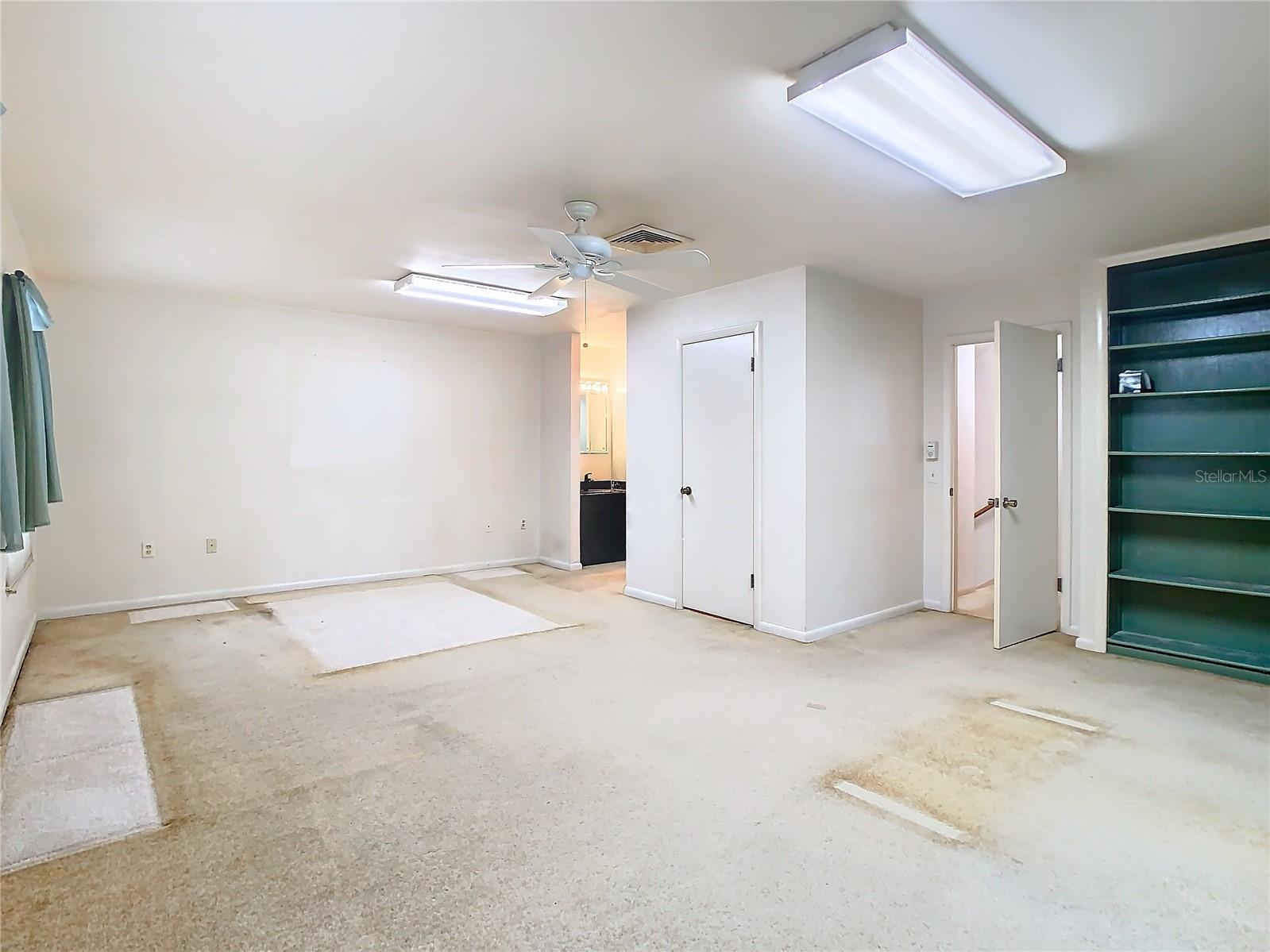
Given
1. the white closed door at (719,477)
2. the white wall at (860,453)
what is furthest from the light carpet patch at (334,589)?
the white wall at (860,453)

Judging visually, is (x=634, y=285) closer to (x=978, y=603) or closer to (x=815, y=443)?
(x=815, y=443)

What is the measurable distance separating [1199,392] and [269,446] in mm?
6514

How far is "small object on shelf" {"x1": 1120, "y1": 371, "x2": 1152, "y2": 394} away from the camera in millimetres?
4098

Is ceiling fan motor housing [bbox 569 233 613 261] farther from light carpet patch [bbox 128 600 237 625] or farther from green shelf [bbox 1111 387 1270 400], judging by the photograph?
light carpet patch [bbox 128 600 237 625]

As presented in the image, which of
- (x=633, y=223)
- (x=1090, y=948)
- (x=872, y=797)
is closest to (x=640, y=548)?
(x=633, y=223)

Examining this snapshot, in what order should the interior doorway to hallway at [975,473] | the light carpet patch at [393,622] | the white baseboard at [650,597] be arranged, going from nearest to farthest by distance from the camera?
the light carpet patch at [393,622]
the white baseboard at [650,597]
the interior doorway to hallway at [975,473]

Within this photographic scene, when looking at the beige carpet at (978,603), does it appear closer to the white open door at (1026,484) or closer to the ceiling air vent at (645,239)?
the white open door at (1026,484)

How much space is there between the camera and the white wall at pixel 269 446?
4.89 meters

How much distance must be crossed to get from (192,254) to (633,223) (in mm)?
2772

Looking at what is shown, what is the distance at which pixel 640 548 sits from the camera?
5500 mm

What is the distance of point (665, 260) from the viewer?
3.20 m

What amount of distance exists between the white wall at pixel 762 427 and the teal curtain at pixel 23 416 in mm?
3682

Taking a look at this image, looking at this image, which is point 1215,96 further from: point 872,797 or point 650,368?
point 650,368

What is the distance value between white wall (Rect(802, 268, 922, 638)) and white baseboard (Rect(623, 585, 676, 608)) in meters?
1.25
